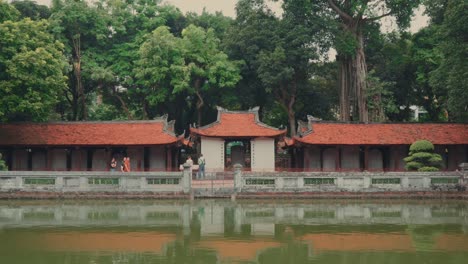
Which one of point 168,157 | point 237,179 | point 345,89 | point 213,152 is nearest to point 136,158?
point 168,157

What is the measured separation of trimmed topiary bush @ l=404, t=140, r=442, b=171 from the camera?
30172 mm

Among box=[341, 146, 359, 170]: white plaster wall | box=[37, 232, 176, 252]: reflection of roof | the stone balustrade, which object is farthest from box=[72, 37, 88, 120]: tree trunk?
box=[37, 232, 176, 252]: reflection of roof

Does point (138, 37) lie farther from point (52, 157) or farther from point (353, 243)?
point (353, 243)

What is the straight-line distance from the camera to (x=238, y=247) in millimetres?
15336

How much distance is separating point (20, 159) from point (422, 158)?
24.5 metres

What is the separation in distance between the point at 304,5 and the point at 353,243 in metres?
29.3

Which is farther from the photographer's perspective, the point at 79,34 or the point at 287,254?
the point at 79,34

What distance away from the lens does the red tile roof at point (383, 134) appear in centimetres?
3466

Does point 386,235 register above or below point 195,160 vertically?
below

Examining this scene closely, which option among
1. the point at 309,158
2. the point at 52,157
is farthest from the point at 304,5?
the point at 52,157

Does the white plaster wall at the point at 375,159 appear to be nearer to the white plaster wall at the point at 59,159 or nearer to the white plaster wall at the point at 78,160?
the white plaster wall at the point at 78,160

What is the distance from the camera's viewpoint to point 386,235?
17281 mm

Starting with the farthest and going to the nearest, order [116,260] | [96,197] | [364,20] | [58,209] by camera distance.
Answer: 1. [364,20]
2. [96,197]
3. [58,209]
4. [116,260]

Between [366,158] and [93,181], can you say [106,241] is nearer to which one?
[93,181]
